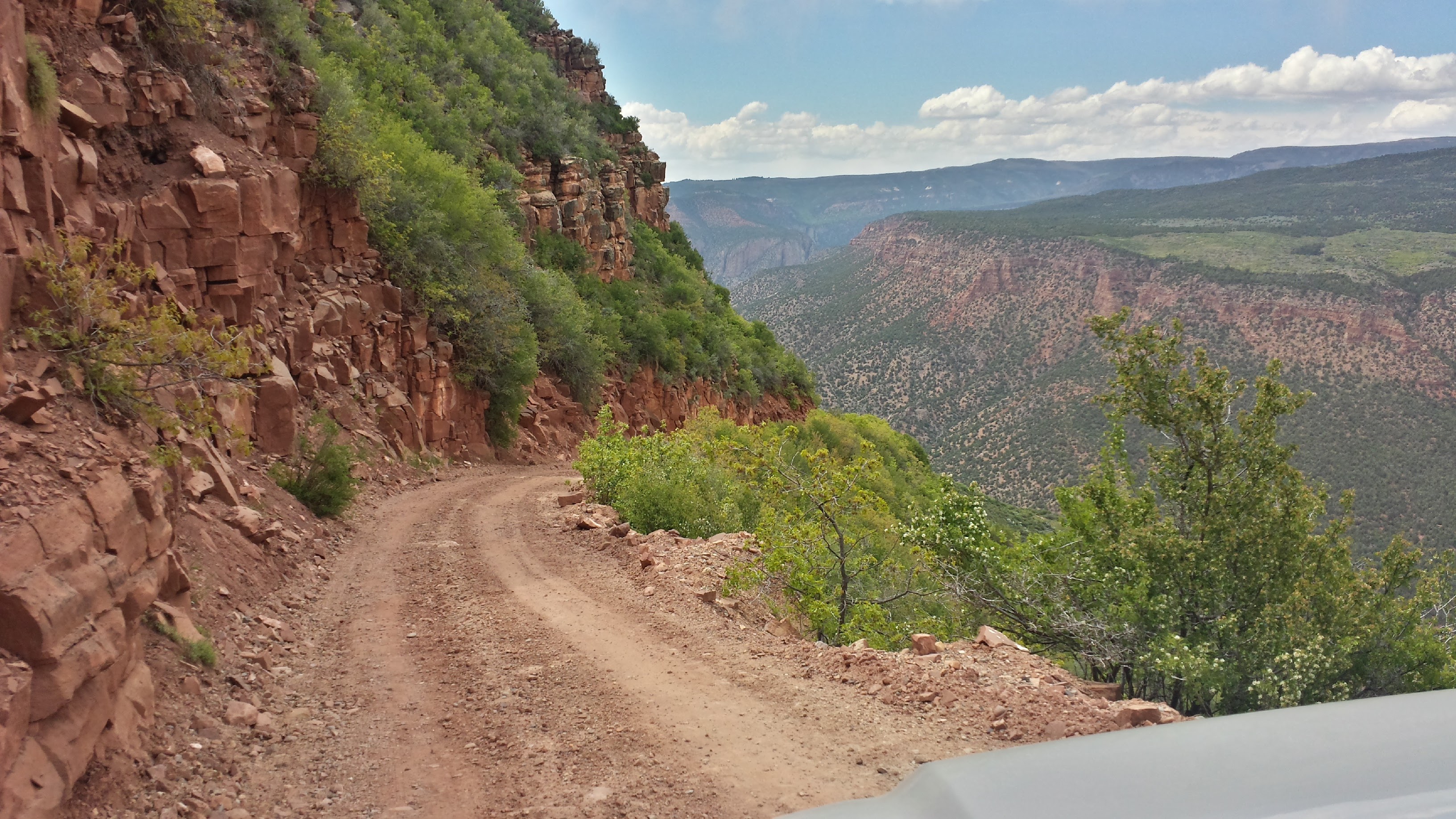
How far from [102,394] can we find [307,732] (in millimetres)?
3080

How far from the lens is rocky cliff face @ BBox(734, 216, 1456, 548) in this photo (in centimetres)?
5275

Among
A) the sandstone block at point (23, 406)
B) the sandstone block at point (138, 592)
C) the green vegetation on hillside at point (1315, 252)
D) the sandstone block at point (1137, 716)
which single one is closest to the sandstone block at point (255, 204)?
the sandstone block at point (23, 406)

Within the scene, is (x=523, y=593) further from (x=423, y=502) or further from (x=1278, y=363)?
(x=1278, y=363)

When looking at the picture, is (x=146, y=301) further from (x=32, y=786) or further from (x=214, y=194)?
(x=32, y=786)

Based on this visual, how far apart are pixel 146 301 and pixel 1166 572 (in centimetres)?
1306

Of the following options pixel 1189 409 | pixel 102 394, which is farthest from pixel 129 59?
pixel 1189 409

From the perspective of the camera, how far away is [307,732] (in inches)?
248

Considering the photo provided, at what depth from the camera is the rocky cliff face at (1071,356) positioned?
5275 centimetres

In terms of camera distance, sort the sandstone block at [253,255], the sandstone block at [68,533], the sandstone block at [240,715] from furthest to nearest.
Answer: the sandstone block at [253,255] → the sandstone block at [240,715] → the sandstone block at [68,533]

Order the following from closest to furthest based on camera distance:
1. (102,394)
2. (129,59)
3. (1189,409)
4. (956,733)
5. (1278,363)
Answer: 1. (956,733)
2. (102,394)
3. (1278,363)
4. (1189,409)
5. (129,59)

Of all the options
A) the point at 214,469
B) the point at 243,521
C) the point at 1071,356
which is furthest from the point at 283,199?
the point at 1071,356

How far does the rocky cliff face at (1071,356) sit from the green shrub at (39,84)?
142 ft

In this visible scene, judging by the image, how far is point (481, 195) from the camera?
25859 millimetres

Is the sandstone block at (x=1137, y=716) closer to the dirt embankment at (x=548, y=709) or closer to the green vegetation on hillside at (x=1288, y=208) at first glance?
the dirt embankment at (x=548, y=709)
